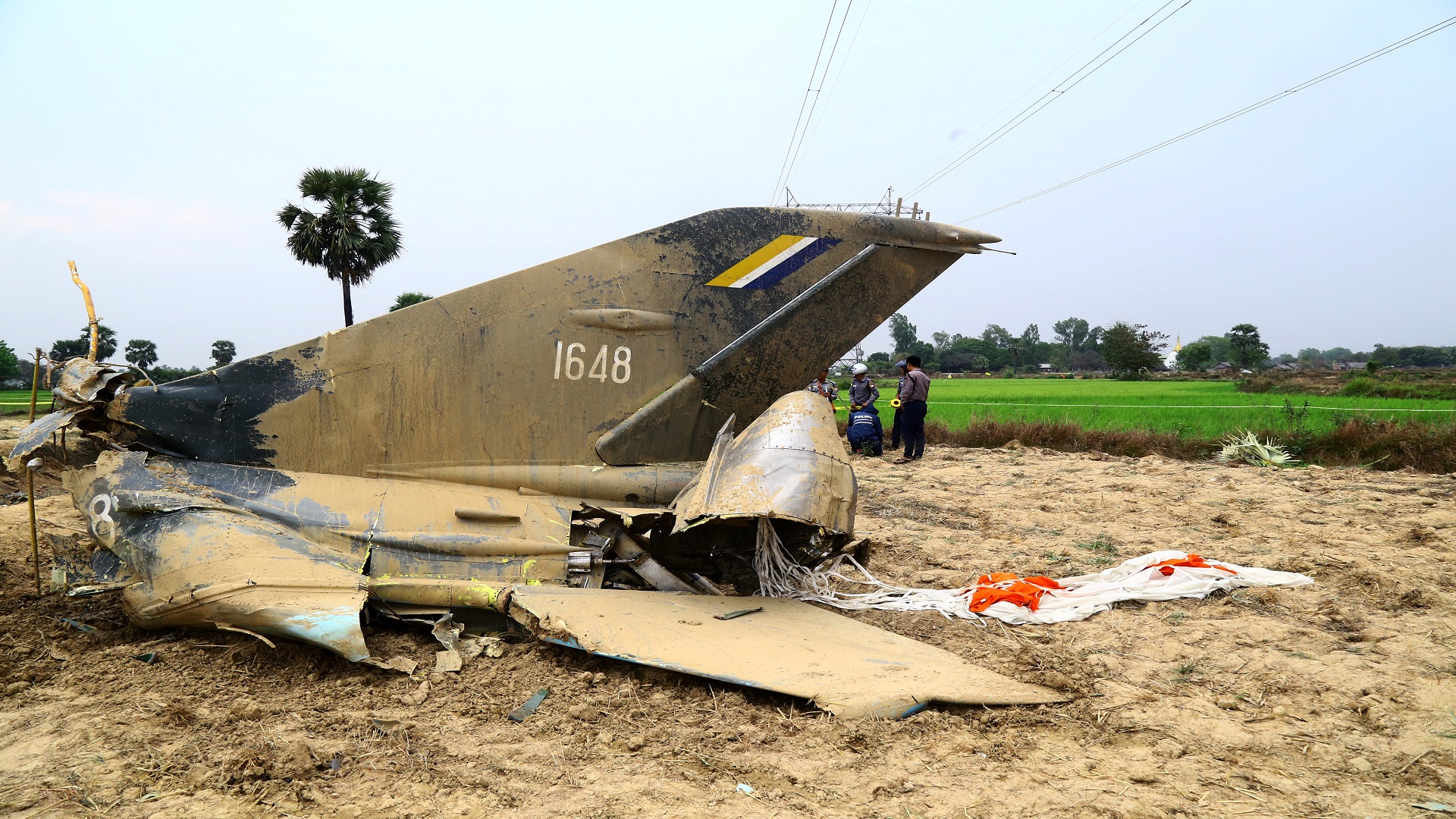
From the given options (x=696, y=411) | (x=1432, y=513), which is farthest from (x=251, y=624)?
(x=1432, y=513)

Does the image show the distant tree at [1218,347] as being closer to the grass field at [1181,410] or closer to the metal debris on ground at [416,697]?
the grass field at [1181,410]

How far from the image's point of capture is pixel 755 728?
2.91 meters

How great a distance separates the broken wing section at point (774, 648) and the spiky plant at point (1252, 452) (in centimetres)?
895

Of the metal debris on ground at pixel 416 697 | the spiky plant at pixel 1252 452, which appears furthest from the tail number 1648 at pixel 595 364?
the spiky plant at pixel 1252 452

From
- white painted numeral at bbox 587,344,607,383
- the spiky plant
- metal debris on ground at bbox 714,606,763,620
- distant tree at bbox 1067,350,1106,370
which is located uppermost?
distant tree at bbox 1067,350,1106,370

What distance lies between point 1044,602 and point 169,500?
16.2 feet

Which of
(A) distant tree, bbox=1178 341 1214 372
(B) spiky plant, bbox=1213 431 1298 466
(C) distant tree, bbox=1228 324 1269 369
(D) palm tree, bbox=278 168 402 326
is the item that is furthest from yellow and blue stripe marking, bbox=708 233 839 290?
(A) distant tree, bbox=1178 341 1214 372

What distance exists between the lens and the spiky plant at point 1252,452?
991 cm

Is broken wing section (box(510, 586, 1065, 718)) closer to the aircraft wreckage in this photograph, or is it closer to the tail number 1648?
the aircraft wreckage

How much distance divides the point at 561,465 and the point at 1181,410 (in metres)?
14.7

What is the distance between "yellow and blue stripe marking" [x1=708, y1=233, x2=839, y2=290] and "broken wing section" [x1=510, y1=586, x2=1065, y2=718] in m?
2.00

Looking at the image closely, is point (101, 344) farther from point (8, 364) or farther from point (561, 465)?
point (8, 364)

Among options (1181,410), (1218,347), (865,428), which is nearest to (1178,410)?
(1181,410)

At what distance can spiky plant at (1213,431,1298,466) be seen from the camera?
32.5ft
